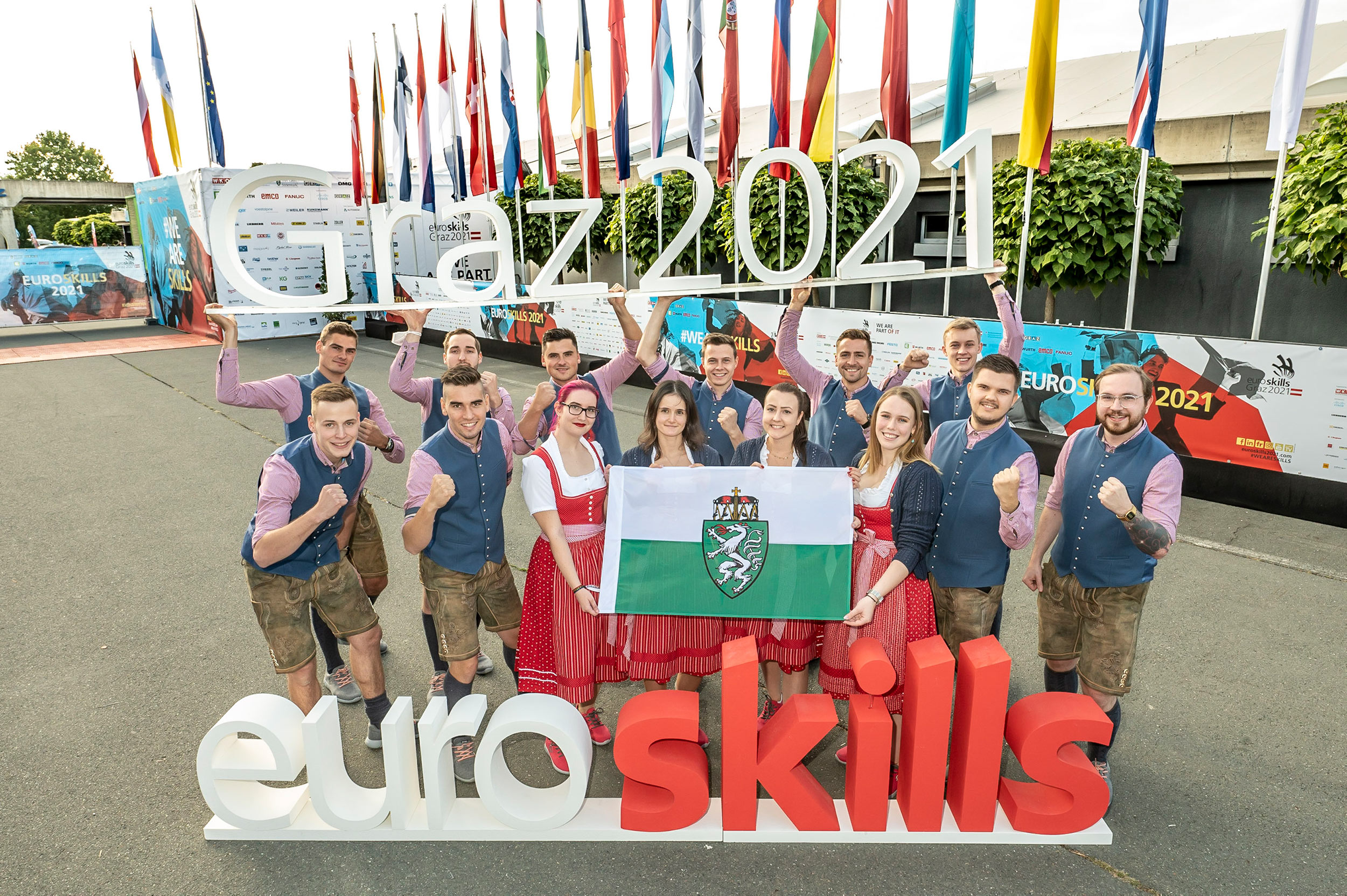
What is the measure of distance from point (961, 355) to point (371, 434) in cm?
374

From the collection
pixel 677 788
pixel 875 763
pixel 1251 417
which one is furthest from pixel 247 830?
pixel 1251 417

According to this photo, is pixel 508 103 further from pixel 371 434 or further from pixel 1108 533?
pixel 1108 533

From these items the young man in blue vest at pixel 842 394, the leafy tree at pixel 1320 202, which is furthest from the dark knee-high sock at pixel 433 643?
the leafy tree at pixel 1320 202

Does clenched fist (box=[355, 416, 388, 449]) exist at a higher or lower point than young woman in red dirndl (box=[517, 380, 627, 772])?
higher

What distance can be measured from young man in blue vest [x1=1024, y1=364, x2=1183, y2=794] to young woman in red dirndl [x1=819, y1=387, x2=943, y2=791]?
66 cm

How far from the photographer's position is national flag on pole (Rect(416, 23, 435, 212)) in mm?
17547

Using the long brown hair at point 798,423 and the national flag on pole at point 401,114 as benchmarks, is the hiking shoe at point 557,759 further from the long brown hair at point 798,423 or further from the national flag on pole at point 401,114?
the national flag on pole at point 401,114

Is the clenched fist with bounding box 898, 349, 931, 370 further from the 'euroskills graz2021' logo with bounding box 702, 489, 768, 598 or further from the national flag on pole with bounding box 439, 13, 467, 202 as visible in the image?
the national flag on pole with bounding box 439, 13, 467, 202

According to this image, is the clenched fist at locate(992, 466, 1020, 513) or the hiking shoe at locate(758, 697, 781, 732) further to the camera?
the hiking shoe at locate(758, 697, 781, 732)

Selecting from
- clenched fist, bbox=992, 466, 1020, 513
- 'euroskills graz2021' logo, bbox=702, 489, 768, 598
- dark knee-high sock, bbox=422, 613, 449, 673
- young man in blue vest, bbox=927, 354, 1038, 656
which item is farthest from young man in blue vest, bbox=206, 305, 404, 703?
clenched fist, bbox=992, 466, 1020, 513

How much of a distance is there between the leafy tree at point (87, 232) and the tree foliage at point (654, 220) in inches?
1733

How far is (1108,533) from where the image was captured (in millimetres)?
3789

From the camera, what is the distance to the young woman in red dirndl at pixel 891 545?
3.87 meters

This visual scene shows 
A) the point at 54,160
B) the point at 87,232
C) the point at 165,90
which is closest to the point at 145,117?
the point at 165,90
